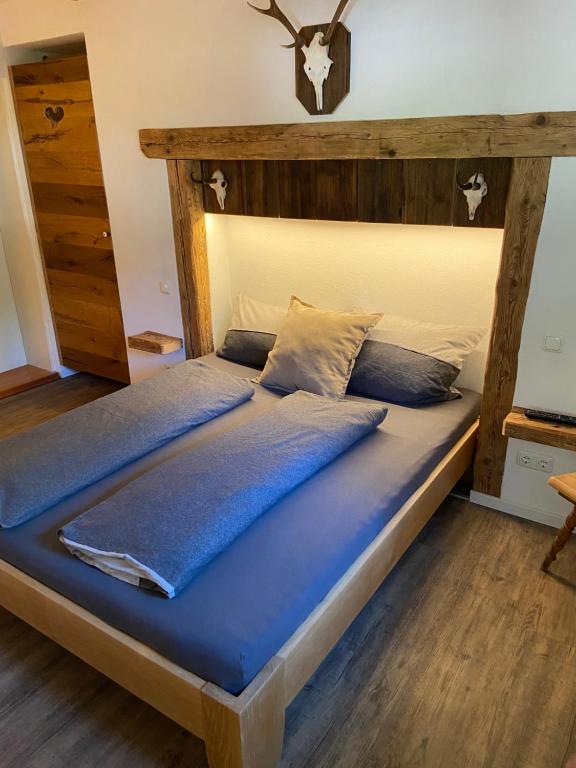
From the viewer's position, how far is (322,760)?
1.59 m

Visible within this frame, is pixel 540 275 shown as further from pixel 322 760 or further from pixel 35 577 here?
pixel 35 577

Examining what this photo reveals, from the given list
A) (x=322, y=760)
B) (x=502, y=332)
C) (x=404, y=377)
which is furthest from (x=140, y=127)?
(x=322, y=760)

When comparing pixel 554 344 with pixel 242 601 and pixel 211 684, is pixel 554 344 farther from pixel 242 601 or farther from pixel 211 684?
pixel 211 684

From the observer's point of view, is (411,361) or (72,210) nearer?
(411,361)

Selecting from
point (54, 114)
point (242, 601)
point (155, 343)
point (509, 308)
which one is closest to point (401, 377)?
point (509, 308)

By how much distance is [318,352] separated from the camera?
8.96 ft

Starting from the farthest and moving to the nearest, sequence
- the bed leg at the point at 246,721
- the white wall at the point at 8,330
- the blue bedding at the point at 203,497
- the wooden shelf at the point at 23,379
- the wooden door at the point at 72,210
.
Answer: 1. the white wall at the point at 8,330
2. the wooden shelf at the point at 23,379
3. the wooden door at the point at 72,210
4. the blue bedding at the point at 203,497
5. the bed leg at the point at 246,721

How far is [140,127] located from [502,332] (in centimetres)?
221

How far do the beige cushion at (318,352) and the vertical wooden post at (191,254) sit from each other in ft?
2.27

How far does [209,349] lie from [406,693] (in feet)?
7.34

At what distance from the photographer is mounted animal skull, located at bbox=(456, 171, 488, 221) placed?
7.75 feet

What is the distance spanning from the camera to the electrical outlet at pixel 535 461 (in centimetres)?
245

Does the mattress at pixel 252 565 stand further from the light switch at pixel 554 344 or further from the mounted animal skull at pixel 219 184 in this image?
the mounted animal skull at pixel 219 184

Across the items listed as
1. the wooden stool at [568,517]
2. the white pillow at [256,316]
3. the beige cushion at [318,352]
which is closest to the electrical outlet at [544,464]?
the wooden stool at [568,517]
